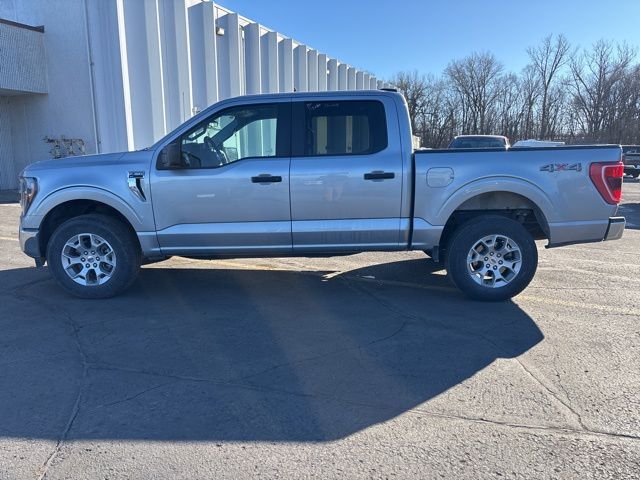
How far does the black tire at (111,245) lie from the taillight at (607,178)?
5.03 m

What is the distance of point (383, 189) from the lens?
17.1 ft

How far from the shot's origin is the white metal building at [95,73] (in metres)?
16.4

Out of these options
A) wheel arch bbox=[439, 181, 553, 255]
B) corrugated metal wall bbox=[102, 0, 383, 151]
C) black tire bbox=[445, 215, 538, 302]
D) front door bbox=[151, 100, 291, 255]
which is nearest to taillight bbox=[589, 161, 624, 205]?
wheel arch bbox=[439, 181, 553, 255]

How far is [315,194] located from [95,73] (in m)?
14.6

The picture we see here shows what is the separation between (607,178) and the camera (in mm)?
5180

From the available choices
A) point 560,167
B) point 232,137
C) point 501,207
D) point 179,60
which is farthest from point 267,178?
point 179,60

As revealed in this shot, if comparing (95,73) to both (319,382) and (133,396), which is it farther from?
(319,382)

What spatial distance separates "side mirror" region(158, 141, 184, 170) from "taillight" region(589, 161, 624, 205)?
432 centimetres

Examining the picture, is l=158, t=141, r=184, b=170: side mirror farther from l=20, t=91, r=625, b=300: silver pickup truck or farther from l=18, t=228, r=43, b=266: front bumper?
l=18, t=228, r=43, b=266: front bumper

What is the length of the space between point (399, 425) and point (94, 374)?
2.29 m

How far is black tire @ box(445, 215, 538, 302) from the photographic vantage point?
526 cm

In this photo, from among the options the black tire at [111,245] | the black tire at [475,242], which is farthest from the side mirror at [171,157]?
the black tire at [475,242]

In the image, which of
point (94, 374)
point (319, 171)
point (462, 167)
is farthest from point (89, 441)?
point (462, 167)

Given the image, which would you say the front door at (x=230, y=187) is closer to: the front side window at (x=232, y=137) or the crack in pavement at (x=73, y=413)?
the front side window at (x=232, y=137)
